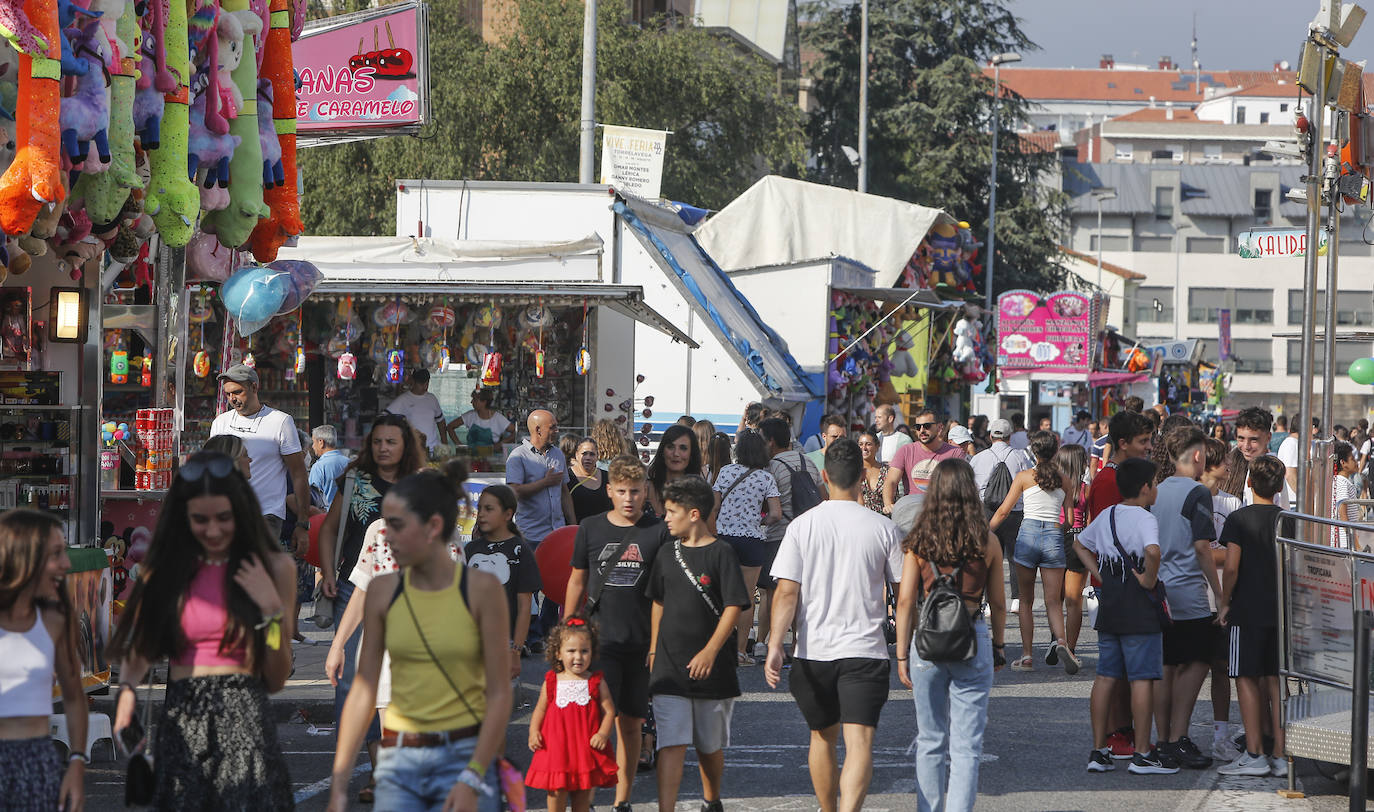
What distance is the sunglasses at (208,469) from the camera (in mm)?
4922

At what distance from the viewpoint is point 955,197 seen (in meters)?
48.9

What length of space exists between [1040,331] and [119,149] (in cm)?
2964

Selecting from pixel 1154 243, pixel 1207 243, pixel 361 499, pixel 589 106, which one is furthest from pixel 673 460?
pixel 1207 243

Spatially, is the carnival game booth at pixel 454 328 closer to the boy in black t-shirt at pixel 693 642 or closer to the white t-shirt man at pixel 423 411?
the white t-shirt man at pixel 423 411

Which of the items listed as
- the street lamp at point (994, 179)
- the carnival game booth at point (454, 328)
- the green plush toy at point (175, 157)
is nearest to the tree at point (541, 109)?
the street lamp at point (994, 179)

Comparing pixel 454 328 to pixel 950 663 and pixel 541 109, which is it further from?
pixel 541 109

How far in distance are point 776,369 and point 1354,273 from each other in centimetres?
7448

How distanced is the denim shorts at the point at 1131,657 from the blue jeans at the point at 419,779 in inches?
182

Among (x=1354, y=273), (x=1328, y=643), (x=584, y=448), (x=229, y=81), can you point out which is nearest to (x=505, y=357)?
(x=584, y=448)

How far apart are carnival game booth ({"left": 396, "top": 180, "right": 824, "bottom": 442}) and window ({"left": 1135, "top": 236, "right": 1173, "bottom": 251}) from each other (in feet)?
240

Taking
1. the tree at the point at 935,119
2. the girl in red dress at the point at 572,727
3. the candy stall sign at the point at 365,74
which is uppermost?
the tree at the point at 935,119

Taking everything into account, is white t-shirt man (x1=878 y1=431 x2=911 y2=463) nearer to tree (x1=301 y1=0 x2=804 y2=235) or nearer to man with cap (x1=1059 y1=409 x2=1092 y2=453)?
man with cap (x1=1059 y1=409 x2=1092 y2=453)

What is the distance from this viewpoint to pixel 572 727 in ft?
22.0

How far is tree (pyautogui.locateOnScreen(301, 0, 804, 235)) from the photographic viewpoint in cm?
3120
